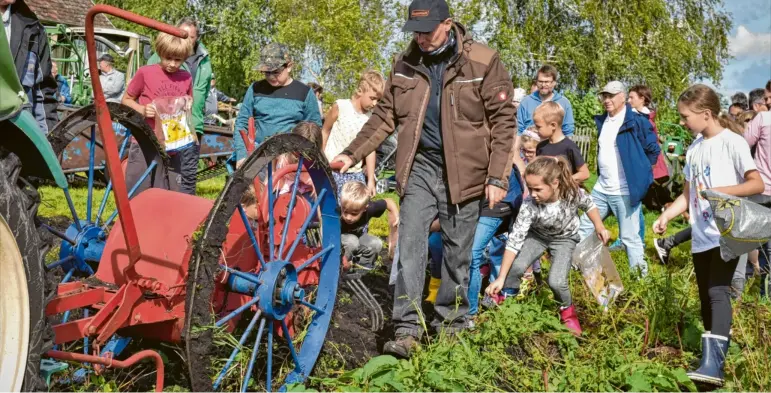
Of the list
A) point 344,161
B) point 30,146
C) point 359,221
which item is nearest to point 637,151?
point 359,221

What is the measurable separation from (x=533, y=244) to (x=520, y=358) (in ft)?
3.72

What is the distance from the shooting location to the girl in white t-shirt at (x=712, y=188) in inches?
171

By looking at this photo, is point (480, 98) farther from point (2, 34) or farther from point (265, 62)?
point (2, 34)

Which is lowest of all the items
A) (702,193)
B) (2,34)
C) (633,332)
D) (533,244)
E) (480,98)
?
(633,332)

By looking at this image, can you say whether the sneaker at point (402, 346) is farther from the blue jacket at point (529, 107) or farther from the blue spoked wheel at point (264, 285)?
the blue jacket at point (529, 107)

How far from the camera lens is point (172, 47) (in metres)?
5.79

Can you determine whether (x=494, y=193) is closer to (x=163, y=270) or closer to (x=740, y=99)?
(x=163, y=270)

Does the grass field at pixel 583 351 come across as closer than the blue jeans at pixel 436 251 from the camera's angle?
Yes

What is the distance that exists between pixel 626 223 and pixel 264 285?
4.13 meters

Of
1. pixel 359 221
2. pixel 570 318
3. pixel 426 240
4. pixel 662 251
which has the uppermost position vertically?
pixel 426 240

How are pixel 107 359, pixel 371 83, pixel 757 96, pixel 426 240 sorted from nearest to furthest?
pixel 107 359 → pixel 426 240 → pixel 371 83 → pixel 757 96

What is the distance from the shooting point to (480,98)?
4.69 metres

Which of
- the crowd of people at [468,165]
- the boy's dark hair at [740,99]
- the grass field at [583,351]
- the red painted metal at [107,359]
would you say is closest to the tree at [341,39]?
the boy's dark hair at [740,99]

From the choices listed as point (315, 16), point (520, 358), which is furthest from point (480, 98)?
point (315, 16)
